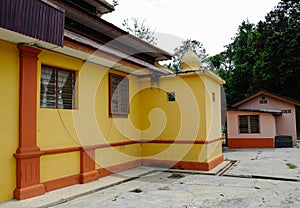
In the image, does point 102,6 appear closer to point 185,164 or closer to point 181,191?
point 185,164

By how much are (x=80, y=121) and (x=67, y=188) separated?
1.59m

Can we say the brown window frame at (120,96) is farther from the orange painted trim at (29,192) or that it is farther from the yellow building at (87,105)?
the orange painted trim at (29,192)

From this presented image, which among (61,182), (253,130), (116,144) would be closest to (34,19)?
(61,182)

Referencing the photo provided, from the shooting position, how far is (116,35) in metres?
8.75

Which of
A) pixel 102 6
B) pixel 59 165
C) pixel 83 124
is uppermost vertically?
pixel 102 6

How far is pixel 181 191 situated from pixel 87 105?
10.1 ft

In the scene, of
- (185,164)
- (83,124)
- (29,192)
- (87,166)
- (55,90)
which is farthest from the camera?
(185,164)

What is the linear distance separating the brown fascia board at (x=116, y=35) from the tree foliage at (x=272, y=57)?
47.9 feet

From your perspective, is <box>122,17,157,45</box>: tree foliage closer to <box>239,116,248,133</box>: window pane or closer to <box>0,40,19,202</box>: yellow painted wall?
<box>239,116,248,133</box>: window pane

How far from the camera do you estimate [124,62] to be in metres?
7.25

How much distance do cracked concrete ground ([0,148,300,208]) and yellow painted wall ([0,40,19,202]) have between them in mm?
392

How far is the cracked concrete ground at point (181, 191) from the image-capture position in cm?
494

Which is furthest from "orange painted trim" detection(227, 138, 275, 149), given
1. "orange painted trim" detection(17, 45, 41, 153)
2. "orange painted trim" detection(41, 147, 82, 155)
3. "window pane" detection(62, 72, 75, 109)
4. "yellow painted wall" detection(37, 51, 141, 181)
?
"orange painted trim" detection(17, 45, 41, 153)

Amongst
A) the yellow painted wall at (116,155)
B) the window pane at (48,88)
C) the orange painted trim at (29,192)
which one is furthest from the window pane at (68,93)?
the orange painted trim at (29,192)
